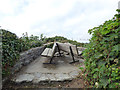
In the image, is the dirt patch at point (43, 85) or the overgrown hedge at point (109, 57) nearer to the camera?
the overgrown hedge at point (109, 57)

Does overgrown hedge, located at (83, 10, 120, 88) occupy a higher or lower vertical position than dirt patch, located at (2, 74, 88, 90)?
higher

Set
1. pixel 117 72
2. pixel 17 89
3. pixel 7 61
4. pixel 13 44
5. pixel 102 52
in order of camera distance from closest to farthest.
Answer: pixel 117 72 → pixel 102 52 → pixel 17 89 → pixel 7 61 → pixel 13 44

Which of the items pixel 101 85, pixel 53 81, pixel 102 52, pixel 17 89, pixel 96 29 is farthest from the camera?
pixel 53 81

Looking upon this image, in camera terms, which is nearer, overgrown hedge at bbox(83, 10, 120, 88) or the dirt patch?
overgrown hedge at bbox(83, 10, 120, 88)

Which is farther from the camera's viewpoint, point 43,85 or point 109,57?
point 43,85

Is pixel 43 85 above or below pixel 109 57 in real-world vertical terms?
below

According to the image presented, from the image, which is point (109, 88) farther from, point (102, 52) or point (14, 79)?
point (14, 79)

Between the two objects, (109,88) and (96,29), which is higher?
(96,29)

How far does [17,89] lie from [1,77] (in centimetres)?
56

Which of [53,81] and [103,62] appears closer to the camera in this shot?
[103,62]

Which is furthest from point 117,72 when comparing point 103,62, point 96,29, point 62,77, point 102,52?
point 62,77

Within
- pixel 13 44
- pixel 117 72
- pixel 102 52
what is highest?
pixel 13 44

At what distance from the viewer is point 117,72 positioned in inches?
52.0

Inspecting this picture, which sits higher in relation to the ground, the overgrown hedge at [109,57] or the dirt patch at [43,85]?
the overgrown hedge at [109,57]
